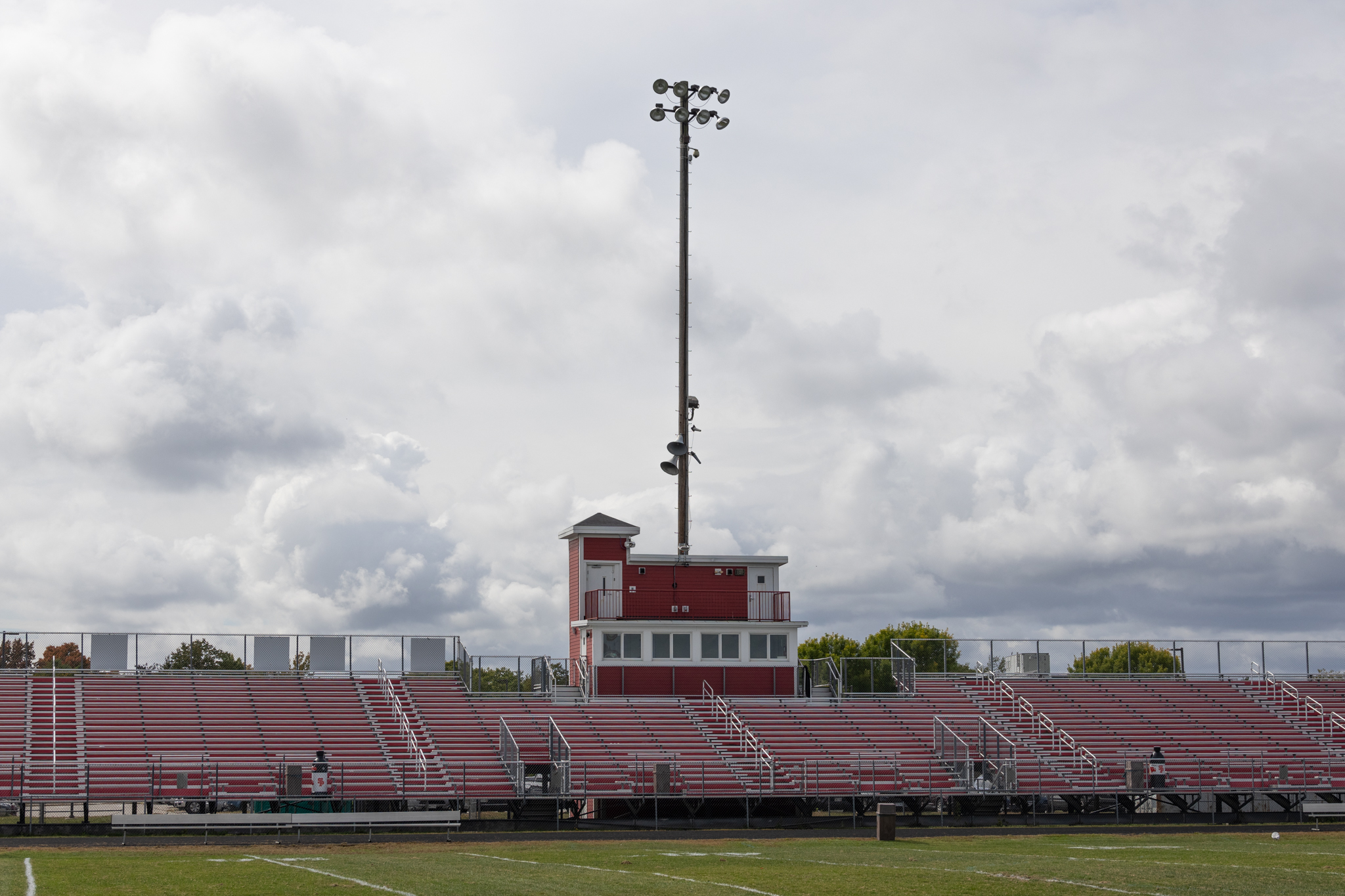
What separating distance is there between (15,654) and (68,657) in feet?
6.82

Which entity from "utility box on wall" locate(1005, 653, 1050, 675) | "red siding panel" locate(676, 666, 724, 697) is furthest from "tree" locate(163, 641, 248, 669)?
"utility box on wall" locate(1005, 653, 1050, 675)

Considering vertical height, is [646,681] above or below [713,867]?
above

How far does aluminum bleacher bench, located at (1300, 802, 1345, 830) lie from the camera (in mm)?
40500

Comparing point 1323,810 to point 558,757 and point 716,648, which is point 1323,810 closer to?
point 716,648

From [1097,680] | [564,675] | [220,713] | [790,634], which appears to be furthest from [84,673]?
[1097,680]

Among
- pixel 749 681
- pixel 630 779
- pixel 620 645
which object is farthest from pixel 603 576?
pixel 630 779

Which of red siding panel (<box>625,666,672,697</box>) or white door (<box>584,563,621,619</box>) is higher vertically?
white door (<box>584,563,621,619</box>)

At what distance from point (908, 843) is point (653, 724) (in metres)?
14.8

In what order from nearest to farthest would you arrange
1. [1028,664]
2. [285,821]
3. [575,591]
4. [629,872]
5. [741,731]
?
1. [629,872]
2. [285,821]
3. [741,731]
4. [575,591]
5. [1028,664]

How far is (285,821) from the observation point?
1340 inches

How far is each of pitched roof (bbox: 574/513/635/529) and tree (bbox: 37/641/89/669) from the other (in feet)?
54.2

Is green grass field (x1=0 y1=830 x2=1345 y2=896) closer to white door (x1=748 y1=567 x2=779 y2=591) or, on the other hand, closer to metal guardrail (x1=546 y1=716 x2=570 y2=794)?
metal guardrail (x1=546 y1=716 x2=570 y2=794)

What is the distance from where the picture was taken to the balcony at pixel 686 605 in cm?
4806

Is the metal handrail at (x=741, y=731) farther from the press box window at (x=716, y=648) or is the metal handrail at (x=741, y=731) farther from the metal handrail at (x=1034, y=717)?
the metal handrail at (x=1034, y=717)
